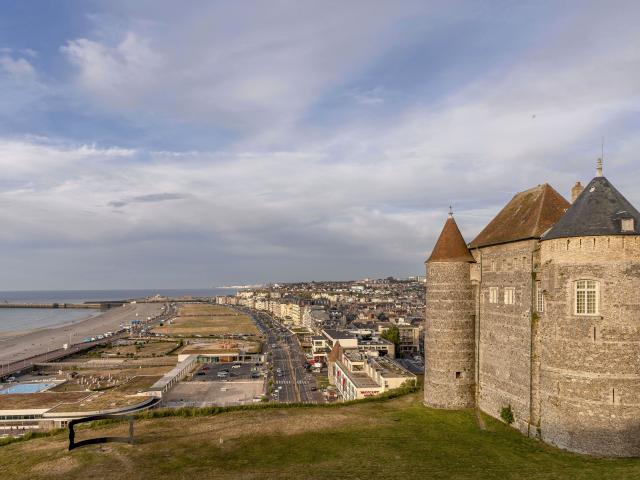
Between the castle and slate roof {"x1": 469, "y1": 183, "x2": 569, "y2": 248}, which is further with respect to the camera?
slate roof {"x1": 469, "y1": 183, "x2": 569, "y2": 248}

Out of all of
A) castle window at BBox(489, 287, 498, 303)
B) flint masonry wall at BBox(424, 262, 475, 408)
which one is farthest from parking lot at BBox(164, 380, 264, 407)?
castle window at BBox(489, 287, 498, 303)

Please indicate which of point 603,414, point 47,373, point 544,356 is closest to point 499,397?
point 544,356

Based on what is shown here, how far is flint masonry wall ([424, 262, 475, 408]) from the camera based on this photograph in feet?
99.5

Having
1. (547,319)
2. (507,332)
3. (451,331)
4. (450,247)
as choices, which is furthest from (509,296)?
(450,247)

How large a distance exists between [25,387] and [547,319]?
75.8 metres

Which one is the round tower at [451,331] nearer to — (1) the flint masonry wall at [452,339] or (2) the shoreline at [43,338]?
(1) the flint masonry wall at [452,339]

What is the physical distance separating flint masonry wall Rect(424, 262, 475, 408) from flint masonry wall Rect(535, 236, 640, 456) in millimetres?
7933

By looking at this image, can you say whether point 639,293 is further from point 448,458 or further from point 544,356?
point 448,458

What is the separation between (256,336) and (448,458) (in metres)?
120

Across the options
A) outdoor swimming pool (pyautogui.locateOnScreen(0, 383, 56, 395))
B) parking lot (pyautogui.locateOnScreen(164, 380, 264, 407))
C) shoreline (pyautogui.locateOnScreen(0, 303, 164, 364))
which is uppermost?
parking lot (pyautogui.locateOnScreen(164, 380, 264, 407))

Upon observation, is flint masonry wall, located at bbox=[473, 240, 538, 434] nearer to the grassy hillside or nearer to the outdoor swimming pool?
the grassy hillside

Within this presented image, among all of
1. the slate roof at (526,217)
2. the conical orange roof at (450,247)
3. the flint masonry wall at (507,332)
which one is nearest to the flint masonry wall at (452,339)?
the conical orange roof at (450,247)

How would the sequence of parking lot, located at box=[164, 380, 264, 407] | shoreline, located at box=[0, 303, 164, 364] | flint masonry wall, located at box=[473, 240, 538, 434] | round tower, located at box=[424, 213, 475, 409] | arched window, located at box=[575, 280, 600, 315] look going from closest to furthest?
arched window, located at box=[575, 280, 600, 315] → flint masonry wall, located at box=[473, 240, 538, 434] → round tower, located at box=[424, 213, 475, 409] → parking lot, located at box=[164, 380, 264, 407] → shoreline, located at box=[0, 303, 164, 364]

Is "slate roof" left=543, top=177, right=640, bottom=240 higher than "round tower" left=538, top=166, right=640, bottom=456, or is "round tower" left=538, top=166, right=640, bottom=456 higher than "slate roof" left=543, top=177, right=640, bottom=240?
"slate roof" left=543, top=177, right=640, bottom=240
